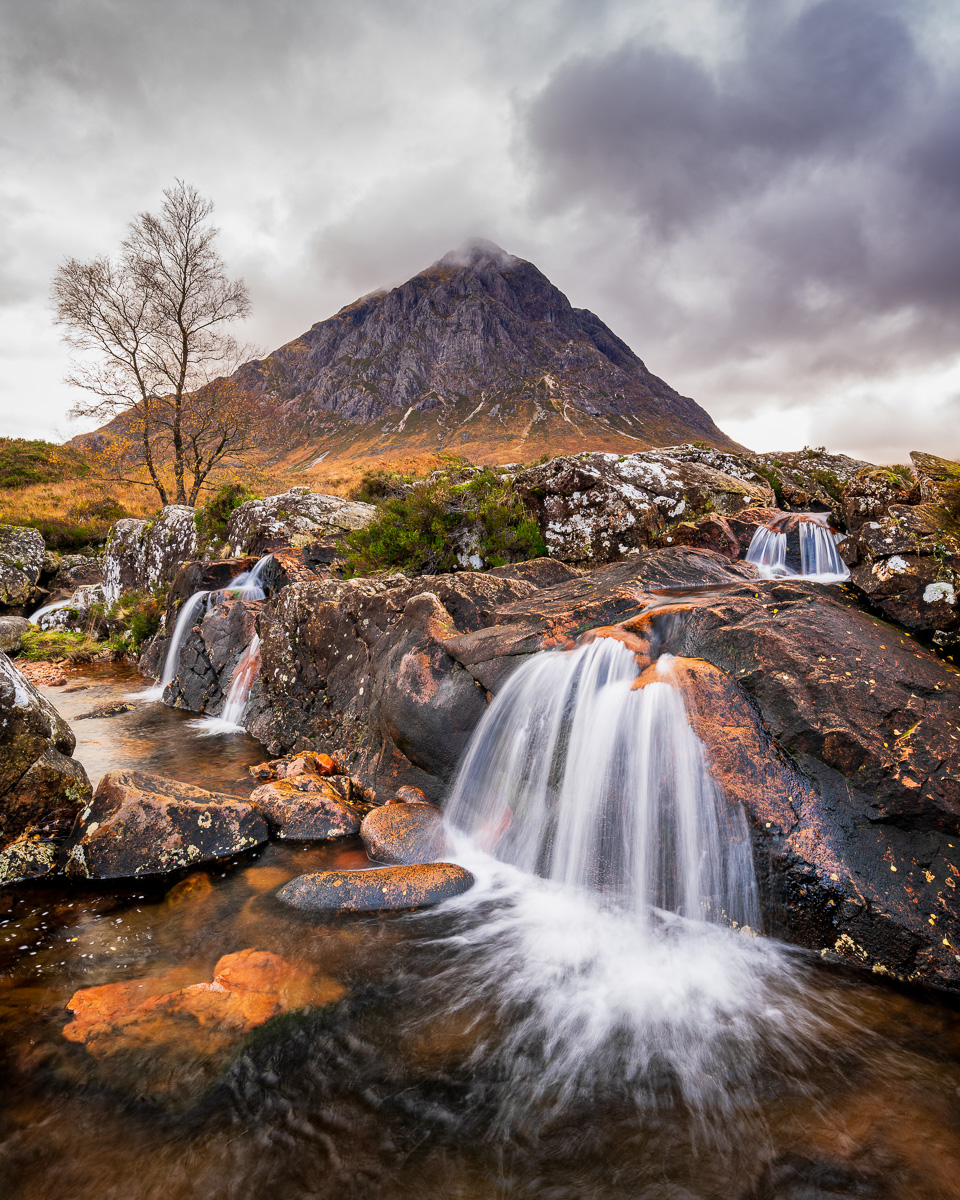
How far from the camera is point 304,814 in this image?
20.9ft

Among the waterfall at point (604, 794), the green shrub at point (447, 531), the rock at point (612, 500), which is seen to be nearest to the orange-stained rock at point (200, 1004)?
the waterfall at point (604, 794)

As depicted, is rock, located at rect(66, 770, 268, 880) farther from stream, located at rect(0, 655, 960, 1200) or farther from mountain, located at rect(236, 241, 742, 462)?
mountain, located at rect(236, 241, 742, 462)

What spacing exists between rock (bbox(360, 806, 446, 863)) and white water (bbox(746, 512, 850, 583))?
7.74 m

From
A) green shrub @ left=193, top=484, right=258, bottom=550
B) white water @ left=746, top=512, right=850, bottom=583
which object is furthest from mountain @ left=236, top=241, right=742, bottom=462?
white water @ left=746, top=512, right=850, bottom=583

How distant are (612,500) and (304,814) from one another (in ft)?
29.7

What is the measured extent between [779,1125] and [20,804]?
718 centimetres

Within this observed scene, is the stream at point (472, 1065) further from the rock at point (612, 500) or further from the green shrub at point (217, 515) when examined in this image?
the green shrub at point (217, 515)

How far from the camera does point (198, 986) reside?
3.89m

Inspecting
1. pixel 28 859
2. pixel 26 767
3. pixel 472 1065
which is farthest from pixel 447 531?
pixel 472 1065

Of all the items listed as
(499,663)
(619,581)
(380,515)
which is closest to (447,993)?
(499,663)

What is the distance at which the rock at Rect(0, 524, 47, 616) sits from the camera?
21.6 metres

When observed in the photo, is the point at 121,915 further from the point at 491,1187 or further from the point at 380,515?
the point at 380,515

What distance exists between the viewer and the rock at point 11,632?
1736 centimetres

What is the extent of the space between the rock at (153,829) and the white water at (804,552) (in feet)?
32.0
